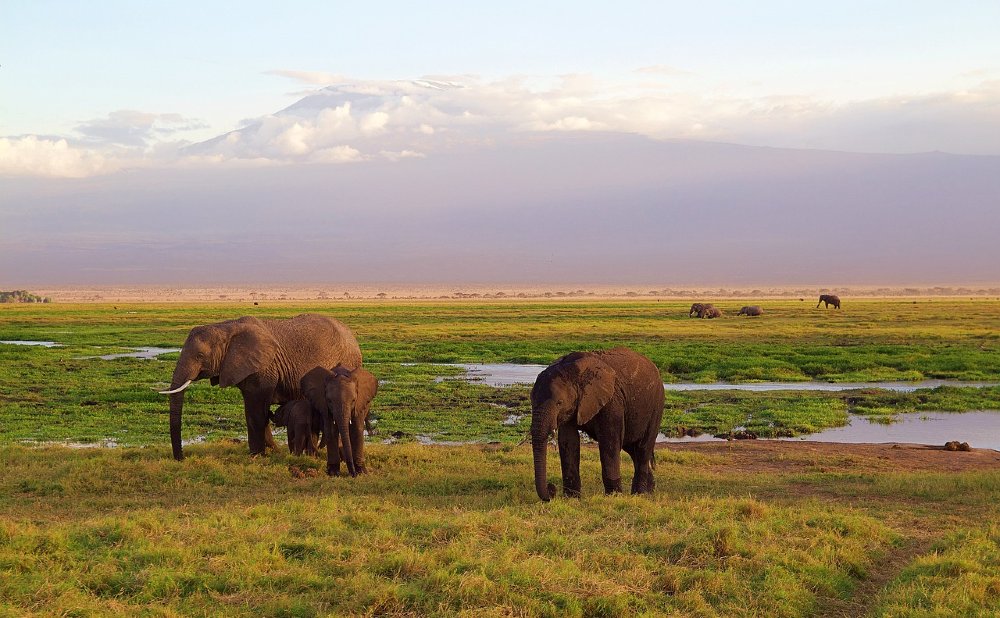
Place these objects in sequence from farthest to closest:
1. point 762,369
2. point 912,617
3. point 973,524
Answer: point 762,369 → point 973,524 → point 912,617

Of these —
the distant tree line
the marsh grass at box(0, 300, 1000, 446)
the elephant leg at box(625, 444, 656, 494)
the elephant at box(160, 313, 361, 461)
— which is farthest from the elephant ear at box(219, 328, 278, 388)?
the distant tree line

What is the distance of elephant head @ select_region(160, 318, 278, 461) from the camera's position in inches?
672

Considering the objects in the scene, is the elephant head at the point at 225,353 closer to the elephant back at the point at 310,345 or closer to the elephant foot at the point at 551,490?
the elephant back at the point at 310,345

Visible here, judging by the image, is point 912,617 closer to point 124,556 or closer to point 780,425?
point 124,556

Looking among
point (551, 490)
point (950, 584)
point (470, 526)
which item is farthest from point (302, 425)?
point (950, 584)

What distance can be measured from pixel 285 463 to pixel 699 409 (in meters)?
12.7

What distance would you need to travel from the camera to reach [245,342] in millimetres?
17422

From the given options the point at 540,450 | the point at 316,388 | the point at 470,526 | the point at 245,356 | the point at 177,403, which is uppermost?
the point at 245,356

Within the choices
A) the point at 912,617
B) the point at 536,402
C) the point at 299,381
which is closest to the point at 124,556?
the point at 536,402

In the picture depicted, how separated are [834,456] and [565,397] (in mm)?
7372

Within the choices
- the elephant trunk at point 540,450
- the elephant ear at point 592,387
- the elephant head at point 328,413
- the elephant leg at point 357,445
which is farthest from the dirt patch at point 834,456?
the elephant head at point 328,413

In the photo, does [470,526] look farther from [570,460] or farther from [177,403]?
[177,403]

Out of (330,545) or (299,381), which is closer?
(330,545)

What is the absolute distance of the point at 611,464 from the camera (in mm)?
13461
